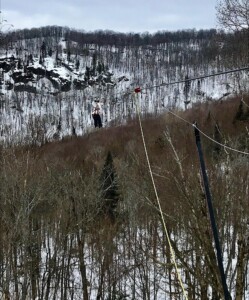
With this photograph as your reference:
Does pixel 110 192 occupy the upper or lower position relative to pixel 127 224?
upper

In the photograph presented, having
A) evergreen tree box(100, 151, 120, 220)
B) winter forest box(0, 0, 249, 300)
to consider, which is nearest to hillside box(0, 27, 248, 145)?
winter forest box(0, 0, 249, 300)

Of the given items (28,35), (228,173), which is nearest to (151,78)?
(28,35)

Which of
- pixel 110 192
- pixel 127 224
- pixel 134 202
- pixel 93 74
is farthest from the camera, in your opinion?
pixel 93 74

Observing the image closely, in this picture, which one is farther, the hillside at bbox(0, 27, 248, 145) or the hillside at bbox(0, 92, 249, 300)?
the hillside at bbox(0, 27, 248, 145)

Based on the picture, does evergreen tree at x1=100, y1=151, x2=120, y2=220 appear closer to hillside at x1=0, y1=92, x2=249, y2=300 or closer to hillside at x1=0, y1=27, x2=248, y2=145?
hillside at x1=0, y1=92, x2=249, y2=300

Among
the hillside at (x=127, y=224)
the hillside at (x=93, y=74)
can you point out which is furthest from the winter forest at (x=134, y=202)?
the hillside at (x=93, y=74)

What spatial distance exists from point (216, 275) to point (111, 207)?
13.6 m

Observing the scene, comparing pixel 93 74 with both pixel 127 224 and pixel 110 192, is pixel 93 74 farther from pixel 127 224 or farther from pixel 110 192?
pixel 127 224

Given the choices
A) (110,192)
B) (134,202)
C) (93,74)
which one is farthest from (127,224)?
(93,74)

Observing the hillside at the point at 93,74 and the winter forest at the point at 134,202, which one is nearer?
the winter forest at the point at 134,202

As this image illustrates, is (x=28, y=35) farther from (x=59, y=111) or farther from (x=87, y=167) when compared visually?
(x=87, y=167)

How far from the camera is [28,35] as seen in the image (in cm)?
16175

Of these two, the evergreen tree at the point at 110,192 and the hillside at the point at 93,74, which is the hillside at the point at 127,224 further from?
the hillside at the point at 93,74

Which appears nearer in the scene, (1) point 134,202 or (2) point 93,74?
(1) point 134,202
